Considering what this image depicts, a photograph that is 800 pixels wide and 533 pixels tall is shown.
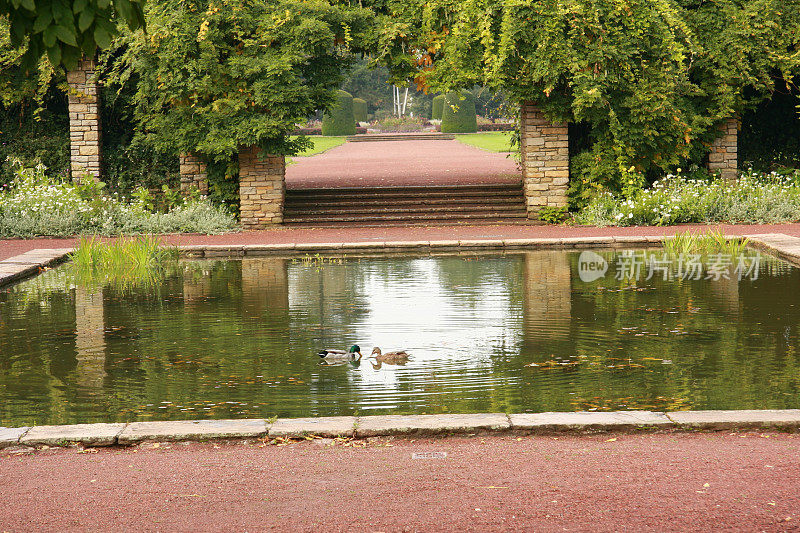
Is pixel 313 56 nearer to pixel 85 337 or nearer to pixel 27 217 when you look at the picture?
pixel 27 217

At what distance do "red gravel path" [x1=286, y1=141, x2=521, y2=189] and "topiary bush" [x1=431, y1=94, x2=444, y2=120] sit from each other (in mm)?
16560

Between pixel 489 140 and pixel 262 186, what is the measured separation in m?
27.2

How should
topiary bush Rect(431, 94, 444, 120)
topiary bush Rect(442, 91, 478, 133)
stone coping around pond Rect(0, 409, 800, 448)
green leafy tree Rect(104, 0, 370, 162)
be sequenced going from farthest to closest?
topiary bush Rect(431, 94, 444, 120), topiary bush Rect(442, 91, 478, 133), green leafy tree Rect(104, 0, 370, 162), stone coping around pond Rect(0, 409, 800, 448)

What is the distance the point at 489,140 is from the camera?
44344mm

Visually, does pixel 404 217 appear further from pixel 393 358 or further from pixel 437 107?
pixel 437 107

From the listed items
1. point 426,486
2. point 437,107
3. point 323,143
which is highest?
point 437,107

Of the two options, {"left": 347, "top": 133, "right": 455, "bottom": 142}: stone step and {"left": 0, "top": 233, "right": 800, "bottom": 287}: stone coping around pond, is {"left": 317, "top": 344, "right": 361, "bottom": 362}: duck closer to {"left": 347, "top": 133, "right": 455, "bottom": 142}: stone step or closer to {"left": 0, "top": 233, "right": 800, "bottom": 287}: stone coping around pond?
{"left": 0, "top": 233, "right": 800, "bottom": 287}: stone coping around pond

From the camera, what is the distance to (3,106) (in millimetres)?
20203

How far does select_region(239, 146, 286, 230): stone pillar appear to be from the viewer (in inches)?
724

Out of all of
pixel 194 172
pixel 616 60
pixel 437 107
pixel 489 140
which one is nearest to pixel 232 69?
pixel 194 172

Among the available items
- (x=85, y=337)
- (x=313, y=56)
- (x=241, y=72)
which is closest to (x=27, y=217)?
(x=241, y=72)

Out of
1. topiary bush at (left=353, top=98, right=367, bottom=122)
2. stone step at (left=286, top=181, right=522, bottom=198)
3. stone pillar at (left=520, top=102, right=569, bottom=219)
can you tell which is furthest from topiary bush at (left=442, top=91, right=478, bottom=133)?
stone pillar at (left=520, top=102, right=569, bottom=219)

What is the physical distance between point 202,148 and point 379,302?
28.5 ft

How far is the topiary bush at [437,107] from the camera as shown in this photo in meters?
56.1
